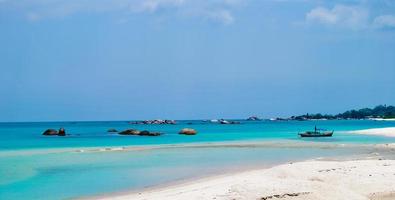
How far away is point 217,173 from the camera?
2261cm

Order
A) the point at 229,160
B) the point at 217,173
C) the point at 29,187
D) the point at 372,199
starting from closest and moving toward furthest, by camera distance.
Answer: the point at 372,199
the point at 29,187
the point at 217,173
the point at 229,160

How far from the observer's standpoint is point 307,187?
1401 cm

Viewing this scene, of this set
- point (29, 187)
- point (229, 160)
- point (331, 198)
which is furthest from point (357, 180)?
point (229, 160)

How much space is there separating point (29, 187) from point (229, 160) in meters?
12.8

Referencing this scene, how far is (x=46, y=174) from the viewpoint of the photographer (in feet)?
77.5

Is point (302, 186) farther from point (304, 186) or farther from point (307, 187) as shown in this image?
point (307, 187)

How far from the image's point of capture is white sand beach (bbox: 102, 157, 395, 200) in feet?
44.2

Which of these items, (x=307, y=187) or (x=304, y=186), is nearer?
(x=307, y=187)

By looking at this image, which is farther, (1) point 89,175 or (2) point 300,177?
(1) point 89,175

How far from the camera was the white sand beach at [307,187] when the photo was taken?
13.5m

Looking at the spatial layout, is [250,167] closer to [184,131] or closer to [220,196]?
[220,196]

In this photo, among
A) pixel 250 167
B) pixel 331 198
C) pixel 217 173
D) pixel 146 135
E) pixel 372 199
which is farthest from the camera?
pixel 146 135

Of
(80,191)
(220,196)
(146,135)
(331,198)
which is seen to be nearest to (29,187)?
(80,191)

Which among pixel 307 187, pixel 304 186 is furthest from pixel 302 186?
pixel 307 187
